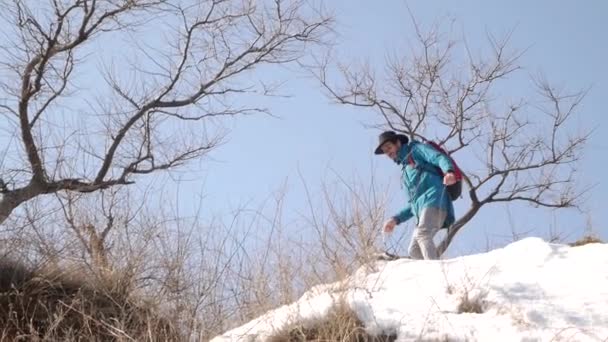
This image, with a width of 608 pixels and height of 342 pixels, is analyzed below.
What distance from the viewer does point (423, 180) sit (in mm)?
6004

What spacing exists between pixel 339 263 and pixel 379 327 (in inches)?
38.1

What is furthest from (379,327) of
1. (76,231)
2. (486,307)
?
(76,231)

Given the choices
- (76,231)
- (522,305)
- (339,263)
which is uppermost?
(76,231)

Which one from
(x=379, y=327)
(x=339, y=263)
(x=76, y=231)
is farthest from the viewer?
(x=76, y=231)

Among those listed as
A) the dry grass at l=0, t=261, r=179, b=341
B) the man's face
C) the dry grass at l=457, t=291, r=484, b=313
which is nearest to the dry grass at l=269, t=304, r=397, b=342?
the dry grass at l=457, t=291, r=484, b=313

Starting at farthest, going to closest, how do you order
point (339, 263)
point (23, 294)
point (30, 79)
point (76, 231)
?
point (30, 79) < point (76, 231) < point (23, 294) < point (339, 263)

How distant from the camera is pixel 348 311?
148 inches

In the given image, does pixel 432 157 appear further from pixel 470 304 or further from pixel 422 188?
pixel 470 304

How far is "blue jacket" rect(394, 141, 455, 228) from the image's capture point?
5.89 metres

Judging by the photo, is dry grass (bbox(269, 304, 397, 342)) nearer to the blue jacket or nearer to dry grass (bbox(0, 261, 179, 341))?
dry grass (bbox(0, 261, 179, 341))

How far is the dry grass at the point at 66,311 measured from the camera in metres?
4.78

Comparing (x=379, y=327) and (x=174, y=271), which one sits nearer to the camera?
(x=379, y=327)

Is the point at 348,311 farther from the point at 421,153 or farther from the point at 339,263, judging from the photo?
the point at 421,153

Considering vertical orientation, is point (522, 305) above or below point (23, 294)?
below
